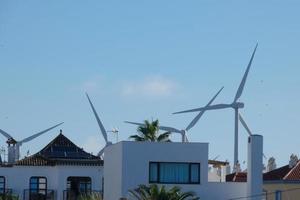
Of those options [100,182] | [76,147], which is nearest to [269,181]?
[100,182]

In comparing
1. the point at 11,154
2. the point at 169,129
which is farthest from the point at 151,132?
the point at 11,154

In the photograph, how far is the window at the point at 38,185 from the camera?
65.8 metres

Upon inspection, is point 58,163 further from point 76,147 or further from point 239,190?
point 239,190

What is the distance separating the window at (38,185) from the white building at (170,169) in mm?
18250

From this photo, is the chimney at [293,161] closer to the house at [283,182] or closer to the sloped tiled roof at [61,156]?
the house at [283,182]

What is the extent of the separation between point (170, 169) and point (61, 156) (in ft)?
75.9

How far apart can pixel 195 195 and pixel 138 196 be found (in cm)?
337

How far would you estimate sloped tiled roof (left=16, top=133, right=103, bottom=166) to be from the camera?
6644 centimetres

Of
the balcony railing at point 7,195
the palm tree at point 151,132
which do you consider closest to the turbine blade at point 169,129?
the palm tree at point 151,132

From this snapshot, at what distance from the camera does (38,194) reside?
65.1 meters

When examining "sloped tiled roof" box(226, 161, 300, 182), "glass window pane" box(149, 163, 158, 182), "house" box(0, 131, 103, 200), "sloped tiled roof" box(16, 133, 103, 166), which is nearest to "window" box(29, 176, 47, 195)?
"house" box(0, 131, 103, 200)

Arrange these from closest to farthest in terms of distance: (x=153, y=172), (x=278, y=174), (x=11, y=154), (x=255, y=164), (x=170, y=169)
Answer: (x=255, y=164)
(x=153, y=172)
(x=170, y=169)
(x=278, y=174)
(x=11, y=154)

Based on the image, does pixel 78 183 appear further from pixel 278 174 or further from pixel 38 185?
pixel 278 174

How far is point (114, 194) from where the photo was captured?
5059 centimetres
